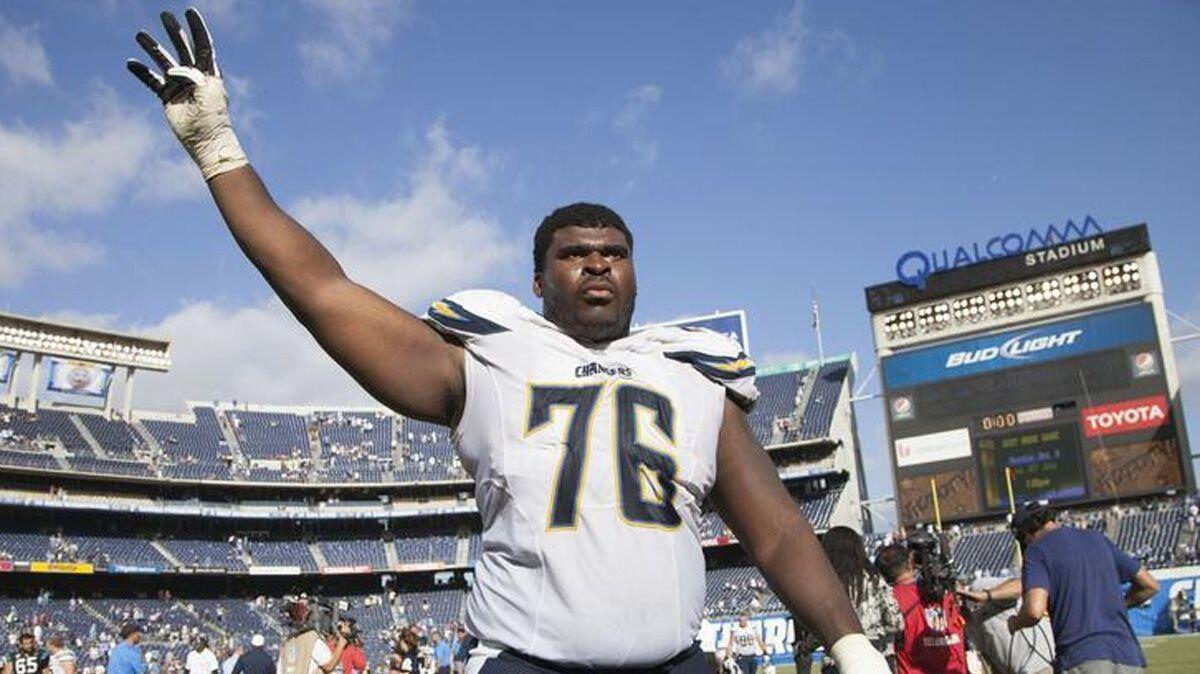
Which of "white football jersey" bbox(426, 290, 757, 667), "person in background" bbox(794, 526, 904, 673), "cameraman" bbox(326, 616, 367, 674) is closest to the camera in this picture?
"white football jersey" bbox(426, 290, 757, 667)

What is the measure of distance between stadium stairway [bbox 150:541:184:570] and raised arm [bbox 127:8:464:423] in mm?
46996

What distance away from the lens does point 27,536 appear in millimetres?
43125

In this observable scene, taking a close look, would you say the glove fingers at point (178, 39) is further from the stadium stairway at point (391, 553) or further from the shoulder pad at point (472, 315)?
the stadium stairway at point (391, 553)

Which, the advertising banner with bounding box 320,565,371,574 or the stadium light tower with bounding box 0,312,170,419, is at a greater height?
the stadium light tower with bounding box 0,312,170,419

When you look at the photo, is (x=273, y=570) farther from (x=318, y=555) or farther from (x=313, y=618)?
(x=313, y=618)

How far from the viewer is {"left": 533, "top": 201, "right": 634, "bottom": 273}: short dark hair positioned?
274 cm

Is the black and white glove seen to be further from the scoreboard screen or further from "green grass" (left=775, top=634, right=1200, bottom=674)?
the scoreboard screen

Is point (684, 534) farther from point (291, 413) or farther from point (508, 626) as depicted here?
point (291, 413)

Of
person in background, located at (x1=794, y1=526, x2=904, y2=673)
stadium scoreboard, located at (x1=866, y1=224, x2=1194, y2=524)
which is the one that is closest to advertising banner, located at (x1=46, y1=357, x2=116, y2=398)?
stadium scoreboard, located at (x1=866, y1=224, x2=1194, y2=524)

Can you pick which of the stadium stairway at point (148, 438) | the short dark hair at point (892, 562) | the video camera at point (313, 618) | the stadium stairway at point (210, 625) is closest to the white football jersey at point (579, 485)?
the short dark hair at point (892, 562)

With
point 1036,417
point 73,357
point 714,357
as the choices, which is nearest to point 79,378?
point 73,357

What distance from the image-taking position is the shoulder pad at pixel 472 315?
248 centimetres

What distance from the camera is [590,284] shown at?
263 cm

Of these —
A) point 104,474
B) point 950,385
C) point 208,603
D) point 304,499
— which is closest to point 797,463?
point 950,385
